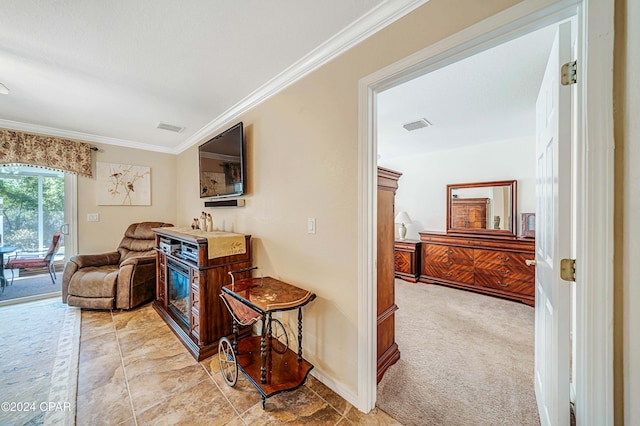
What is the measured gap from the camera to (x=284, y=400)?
1.61 m

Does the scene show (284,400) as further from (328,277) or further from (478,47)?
(478,47)

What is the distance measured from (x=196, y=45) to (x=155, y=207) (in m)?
3.49

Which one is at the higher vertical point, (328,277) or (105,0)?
(105,0)

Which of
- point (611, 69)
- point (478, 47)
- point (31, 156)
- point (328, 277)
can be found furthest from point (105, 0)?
point (31, 156)

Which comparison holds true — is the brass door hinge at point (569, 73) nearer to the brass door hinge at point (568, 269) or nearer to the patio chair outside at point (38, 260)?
the brass door hinge at point (568, 269)

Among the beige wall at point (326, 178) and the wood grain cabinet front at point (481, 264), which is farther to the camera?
the wood grain cabinet front at point (481, 264)

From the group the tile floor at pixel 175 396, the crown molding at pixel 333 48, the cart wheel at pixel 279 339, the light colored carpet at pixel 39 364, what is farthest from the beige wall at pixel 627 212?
the light colored carpet at pixel 39 364

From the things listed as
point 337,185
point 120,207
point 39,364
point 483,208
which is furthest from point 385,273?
point 120,207

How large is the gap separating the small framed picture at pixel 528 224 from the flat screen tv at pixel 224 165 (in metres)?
4.11

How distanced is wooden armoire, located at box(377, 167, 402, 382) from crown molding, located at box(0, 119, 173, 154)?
13.8 ft

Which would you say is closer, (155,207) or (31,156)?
(31,156)

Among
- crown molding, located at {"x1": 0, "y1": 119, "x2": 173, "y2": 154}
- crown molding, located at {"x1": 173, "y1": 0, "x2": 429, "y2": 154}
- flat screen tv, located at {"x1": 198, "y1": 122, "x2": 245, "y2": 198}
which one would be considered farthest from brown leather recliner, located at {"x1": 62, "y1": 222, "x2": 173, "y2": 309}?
crown molding, located at {"x1": 173, "y1": 0, "x2": 429, "y2": 154}

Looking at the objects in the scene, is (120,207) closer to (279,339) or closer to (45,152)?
(45,152)

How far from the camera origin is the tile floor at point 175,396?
1466mm
